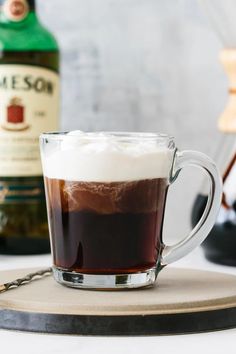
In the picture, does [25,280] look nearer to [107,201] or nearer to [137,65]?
[107,201]

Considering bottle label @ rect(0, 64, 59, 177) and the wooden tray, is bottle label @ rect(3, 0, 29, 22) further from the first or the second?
the wooden tray

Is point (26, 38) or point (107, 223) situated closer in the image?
point (107, 223)

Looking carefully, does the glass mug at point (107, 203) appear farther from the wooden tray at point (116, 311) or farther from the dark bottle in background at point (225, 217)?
the dark bottle in background at point (225, 217)

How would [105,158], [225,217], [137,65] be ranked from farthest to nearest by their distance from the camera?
[137,65], [225,217], [105,158]

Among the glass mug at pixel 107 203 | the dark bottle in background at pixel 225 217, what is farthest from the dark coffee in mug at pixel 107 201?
the dark bottle in background at pixel 225 217

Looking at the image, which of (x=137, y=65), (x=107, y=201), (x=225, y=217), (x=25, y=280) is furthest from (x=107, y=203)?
(x=137, y=65)

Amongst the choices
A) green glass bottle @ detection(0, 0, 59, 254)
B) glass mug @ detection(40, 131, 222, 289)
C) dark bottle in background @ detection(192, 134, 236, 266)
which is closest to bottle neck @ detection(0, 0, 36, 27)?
green glass bottle @ detection(0, 0, 59, 254)
